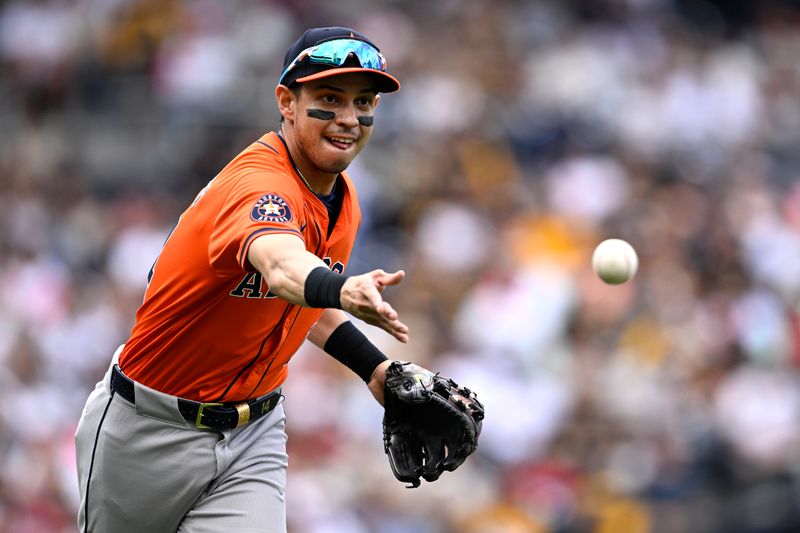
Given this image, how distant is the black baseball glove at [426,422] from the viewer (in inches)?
199

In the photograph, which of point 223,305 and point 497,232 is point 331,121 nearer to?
point 223,305

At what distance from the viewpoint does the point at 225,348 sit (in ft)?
16.2

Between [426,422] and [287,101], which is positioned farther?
[426,422]

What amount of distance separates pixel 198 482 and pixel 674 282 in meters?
7.40

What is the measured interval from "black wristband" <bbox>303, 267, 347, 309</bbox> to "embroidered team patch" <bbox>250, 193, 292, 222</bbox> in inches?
13.6

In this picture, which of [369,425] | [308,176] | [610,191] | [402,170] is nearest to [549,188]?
→ [610,191]

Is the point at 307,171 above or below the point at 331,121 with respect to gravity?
below

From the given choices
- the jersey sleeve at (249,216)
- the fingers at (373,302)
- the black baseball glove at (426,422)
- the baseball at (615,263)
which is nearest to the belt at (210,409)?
the black baseball glove at (426,422)

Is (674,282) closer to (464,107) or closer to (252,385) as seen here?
(464,107)

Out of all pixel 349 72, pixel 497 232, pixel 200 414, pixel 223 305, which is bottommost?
pixel 200 414

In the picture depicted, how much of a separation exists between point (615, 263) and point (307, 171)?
2.71m

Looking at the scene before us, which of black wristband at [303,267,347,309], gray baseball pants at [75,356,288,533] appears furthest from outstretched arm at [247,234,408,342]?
gray baseball pants at [75,356,288,533]

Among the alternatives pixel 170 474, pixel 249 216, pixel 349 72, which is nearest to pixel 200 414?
pixel 170 474

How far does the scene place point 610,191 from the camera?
12.8 m
